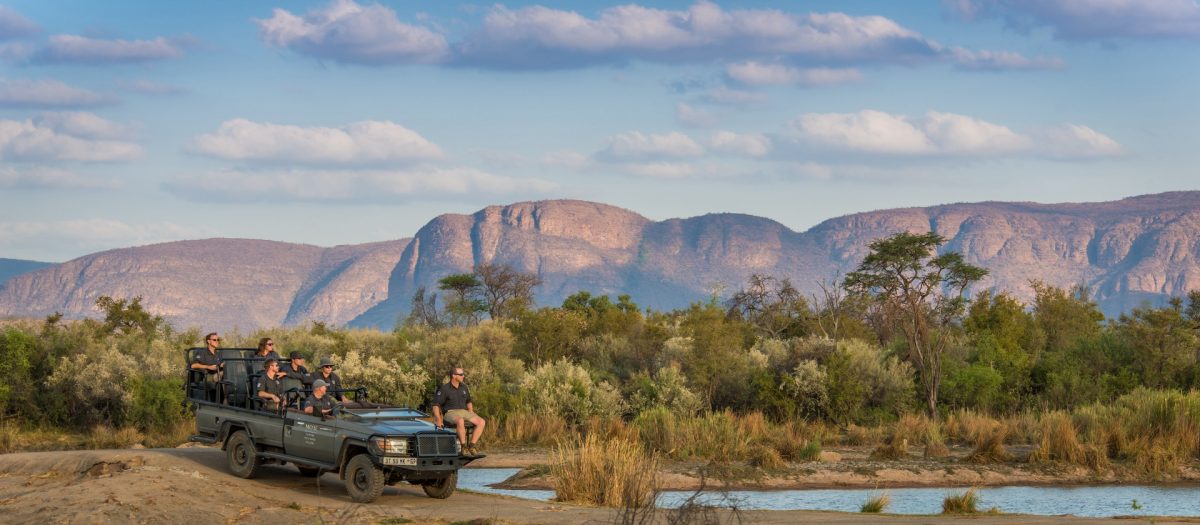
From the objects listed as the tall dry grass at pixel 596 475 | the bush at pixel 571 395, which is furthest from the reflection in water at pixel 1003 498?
the bush at pixel 571 395

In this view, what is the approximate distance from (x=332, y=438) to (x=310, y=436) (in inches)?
22.8

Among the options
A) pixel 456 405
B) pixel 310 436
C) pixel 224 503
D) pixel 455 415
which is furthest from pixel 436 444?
pixel 224 503

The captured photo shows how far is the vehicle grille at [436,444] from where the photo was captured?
19.3m

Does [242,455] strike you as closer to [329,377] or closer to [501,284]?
[329,377]

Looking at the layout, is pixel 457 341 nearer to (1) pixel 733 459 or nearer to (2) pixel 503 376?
(2) pixel 503 376

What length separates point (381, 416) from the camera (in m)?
20.2

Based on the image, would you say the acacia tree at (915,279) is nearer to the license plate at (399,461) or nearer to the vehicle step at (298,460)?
the vehicle step at (298,460)

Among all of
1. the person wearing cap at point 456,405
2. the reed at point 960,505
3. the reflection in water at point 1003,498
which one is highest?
the person wearing cap at point 456,405

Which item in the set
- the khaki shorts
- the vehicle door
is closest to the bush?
the khaki shorts

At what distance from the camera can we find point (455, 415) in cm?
2222

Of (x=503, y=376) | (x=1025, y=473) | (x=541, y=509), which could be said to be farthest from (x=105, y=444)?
(x=1025, y=473)

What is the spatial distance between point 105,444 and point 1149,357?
1190 inches

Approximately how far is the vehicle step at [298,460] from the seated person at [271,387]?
72 centimetres

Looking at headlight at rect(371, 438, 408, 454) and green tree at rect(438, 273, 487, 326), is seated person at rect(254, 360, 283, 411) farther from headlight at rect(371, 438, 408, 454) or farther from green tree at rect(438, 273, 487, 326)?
green tree at rect(438, 273, 487, 326)
